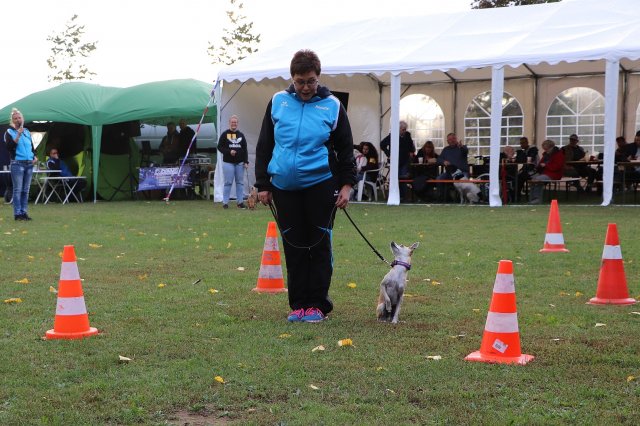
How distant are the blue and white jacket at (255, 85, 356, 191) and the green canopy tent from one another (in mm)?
16430

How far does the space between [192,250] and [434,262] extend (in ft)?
10.2

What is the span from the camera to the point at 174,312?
6.76m

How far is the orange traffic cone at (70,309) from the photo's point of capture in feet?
19.2

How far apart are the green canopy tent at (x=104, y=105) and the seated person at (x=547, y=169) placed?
813cm

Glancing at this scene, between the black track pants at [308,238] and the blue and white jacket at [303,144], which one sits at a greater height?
the blue and white jacket at [303,144]

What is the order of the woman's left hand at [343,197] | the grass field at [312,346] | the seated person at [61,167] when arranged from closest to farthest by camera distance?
the grass field at [312,346] < the woman's left hand at [343,197] < the seated person at [61,167]

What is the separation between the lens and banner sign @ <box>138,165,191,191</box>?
22703 millimetres

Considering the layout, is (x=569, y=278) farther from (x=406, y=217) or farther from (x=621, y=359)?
(x=406, y=217)

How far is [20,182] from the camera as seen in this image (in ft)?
52.5

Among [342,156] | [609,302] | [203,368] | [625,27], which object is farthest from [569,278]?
[625,27]

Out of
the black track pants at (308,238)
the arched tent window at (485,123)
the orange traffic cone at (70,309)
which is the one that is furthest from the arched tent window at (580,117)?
the orange traffic cone at (70,309)

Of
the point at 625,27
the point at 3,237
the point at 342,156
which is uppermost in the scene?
the point at 625,27

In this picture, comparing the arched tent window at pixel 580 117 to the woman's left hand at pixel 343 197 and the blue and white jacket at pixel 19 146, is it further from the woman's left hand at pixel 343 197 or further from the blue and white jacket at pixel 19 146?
the woman's left hand at pixel 343 197

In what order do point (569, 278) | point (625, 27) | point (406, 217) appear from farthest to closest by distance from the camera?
point (625, 27), point (406, 217), point (569, 278)
